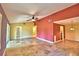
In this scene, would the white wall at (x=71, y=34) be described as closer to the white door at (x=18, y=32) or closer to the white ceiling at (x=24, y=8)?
the white ceiling at (x=24, y=8)

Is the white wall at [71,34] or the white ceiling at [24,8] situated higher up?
the white ceiling at [24,8]

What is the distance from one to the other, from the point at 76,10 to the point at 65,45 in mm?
914

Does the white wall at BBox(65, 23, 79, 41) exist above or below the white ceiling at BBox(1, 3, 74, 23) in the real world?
below

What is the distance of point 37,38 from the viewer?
2359 millimetres

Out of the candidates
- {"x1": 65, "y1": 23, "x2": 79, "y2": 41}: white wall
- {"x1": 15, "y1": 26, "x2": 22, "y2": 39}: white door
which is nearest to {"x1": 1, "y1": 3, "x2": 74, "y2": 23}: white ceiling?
{"x1": 15, "y1": 26, "x2": 22, "y2": 39}: white door

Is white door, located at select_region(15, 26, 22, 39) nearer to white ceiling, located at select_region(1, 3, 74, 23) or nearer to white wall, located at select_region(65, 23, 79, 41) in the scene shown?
white ceiling, located at select_region(1, 3, 74, 23)

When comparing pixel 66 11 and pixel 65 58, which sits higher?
pixel 66 11

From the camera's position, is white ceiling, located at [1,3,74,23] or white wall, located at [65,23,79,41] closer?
white ceiling, located at [1,3,74,23]

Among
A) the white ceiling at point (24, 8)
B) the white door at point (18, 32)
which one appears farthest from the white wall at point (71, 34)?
the white door at point (18, 32)

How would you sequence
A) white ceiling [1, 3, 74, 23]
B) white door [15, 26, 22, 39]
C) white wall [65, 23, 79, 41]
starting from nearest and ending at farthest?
white ceiling [1, 3, 74, 23] < white door [15, 26, 22, 39] < white wall [65, 23, 79, 41]

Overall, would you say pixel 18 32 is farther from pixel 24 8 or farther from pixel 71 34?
pixel 71 34

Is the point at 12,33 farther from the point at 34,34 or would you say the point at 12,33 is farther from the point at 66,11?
the point at 66,11

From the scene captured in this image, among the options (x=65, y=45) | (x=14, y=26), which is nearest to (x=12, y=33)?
(x=14, y=26)

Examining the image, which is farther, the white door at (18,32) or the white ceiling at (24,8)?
the white door at (18,32)
